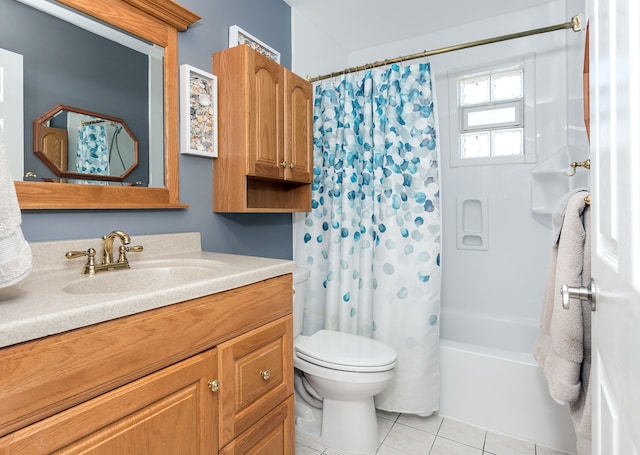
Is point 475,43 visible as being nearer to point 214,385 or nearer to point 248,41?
point 248,41

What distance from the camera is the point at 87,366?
71 cm

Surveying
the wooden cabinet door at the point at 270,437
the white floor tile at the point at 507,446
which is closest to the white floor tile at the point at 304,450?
the wooden cabinet door at the point at 270,437

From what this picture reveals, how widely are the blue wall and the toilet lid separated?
595 millimetres

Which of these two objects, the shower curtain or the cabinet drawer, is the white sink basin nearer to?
the cabinet drawer

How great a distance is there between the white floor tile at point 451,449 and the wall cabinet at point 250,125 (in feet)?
4.78

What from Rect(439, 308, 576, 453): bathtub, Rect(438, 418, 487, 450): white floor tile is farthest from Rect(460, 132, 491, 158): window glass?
Rect(438, 418, 487, 450): white floor tile

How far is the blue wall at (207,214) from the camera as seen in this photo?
121cm

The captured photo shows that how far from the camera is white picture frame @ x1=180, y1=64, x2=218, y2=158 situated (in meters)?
1.52

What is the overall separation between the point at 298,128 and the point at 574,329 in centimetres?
154

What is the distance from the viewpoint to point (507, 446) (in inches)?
67.0

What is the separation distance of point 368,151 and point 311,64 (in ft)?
2.93

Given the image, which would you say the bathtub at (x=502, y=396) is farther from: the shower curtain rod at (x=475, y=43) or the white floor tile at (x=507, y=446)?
the shower curtain rod at (x=475, y=43)

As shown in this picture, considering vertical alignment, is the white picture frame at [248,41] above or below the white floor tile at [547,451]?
above

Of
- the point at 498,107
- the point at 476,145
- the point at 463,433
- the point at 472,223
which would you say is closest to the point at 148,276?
the point at 463,433
